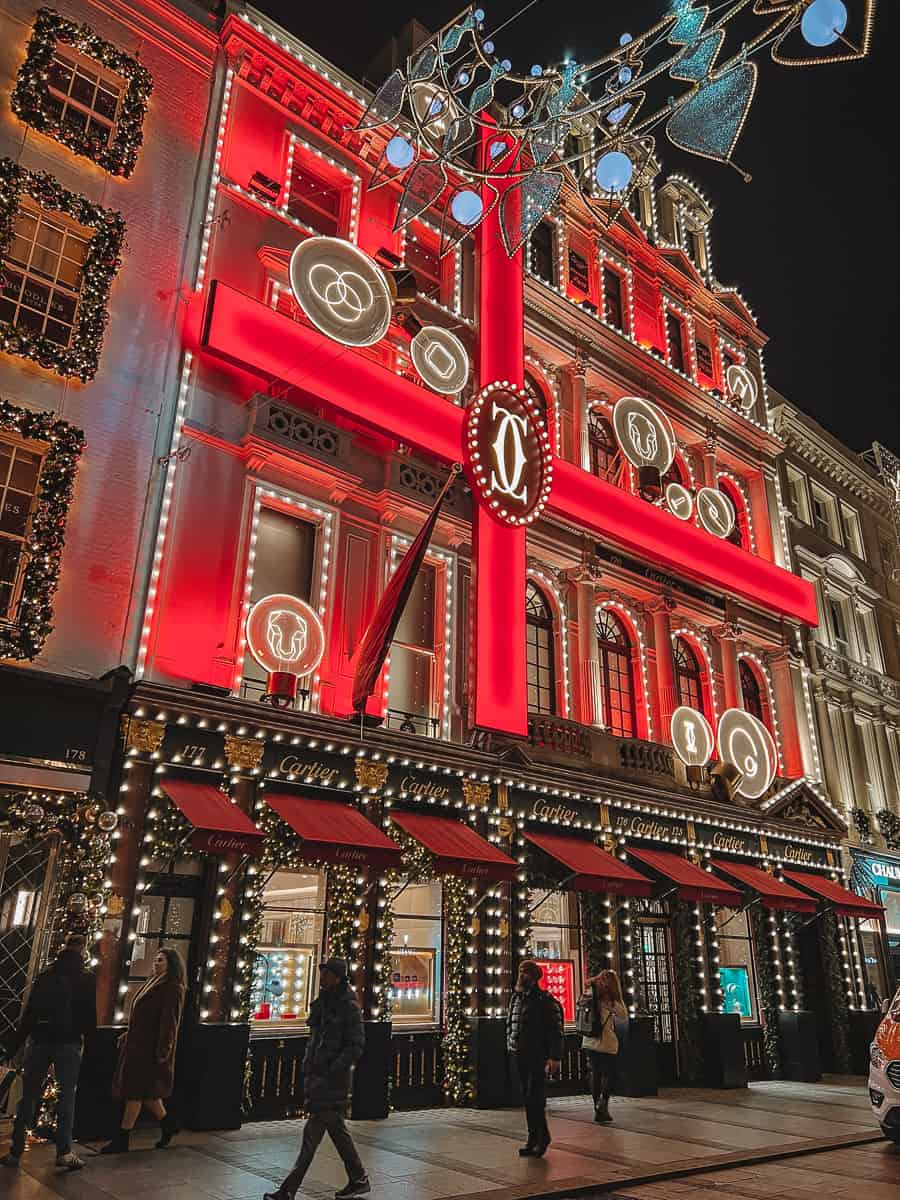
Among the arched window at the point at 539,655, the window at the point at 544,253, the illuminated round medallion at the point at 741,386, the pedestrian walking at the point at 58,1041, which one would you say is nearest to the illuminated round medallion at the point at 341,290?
the arched window at the point at 539,655

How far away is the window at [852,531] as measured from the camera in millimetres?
27984

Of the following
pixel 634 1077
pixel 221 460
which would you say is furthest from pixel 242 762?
pixel 634 1077

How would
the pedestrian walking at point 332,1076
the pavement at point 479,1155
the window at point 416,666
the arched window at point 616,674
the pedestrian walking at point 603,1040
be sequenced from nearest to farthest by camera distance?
the pedestrian walking at point 332,1076 < the pavement at point 479,1155 < the pedestrian walking at point 603,1040 < the window at point 416,666 < the arched window at point 616,674

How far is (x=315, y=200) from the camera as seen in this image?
16.4 meters

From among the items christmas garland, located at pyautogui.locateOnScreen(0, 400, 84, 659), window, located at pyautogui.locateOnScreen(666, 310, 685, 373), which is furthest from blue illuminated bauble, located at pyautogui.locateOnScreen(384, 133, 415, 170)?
window, located at pyautogui.locateOnScreen(666, 310, 685, 373)

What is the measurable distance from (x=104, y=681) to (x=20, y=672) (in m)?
0.97

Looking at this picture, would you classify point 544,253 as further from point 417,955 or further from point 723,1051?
point 723,1051

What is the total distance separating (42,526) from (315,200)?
8.61m

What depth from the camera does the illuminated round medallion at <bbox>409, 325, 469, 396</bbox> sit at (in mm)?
15906

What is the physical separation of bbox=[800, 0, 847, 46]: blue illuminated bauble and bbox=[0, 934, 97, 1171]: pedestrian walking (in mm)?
9991

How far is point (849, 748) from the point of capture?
79.3 ft

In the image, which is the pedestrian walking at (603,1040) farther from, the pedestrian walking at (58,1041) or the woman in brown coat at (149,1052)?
the pedestrian walking at (58,1041)

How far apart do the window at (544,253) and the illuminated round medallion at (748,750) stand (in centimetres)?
1050

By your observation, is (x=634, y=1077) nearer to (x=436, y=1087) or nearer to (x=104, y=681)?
(x=436, y=1087)
